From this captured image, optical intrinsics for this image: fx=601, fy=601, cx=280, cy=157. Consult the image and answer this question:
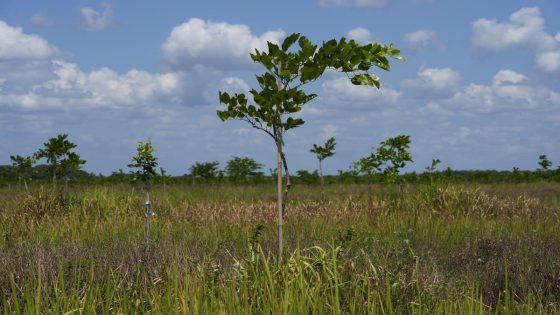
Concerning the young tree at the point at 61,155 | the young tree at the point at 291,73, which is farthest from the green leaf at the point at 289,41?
the young tree at the point at 61,155

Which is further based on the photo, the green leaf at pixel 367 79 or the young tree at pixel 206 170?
the young tree at pixel 206 170

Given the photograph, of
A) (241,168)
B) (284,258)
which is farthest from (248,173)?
(284,258)

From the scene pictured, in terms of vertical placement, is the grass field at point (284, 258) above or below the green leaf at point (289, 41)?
below

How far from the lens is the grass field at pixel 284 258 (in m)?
4.36

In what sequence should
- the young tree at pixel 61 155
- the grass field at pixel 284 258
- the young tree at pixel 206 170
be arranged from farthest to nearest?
the young tree at pixel 206 170, the young tree at pixel 61 155, the grass field at pixel 284 258

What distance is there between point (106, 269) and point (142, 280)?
1.42 ft

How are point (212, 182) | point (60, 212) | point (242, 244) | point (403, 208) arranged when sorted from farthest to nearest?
point (212, 182) → point (403, 208) → point (60, 212) → point (242, 244)

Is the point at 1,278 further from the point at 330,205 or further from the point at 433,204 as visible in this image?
the point at 433,204

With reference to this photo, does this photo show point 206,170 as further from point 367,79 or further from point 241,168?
point 367,79

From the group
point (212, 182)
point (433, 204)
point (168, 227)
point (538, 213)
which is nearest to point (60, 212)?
point (168, 227)

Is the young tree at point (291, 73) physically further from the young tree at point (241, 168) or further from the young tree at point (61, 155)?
the young tree at point (241, 168)

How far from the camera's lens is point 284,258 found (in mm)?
5754

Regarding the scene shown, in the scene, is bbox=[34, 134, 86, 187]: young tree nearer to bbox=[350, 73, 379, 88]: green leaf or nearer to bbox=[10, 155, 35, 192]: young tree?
bbox=[10, 155, 35, 192]: young tree

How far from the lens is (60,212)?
11883 mm
